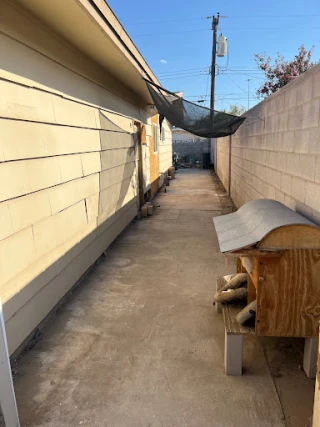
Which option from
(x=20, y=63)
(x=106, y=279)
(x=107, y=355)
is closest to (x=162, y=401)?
(x=107, y=355)

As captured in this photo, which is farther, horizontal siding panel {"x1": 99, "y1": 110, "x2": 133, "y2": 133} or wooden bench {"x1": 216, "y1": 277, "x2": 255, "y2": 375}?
horizontal siding panel {"x1": 99, "y1": 110, "x2": 133, "y2": 133}

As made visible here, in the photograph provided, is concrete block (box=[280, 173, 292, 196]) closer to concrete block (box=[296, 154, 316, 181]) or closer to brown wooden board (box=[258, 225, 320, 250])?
concrete block (box=[296, 154, 316, 181])

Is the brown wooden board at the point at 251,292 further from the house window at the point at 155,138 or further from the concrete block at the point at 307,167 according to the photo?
the house window at the point at 155,138

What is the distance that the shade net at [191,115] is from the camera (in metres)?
5.00

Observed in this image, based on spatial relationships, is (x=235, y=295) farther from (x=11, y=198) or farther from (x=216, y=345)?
(x=11, y=198)

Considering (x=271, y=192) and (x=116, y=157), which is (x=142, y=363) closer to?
(x=271, y=192)

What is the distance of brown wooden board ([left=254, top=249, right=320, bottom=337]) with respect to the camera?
1881 millimetres

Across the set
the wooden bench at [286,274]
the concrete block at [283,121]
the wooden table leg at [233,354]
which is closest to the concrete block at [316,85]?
the concrete block at [283,121]

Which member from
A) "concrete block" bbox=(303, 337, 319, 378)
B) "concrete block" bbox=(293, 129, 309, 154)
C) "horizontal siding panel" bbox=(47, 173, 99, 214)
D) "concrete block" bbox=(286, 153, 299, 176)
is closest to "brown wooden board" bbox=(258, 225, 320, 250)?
"concrete block" bbox=(303, 337, 319, 378)

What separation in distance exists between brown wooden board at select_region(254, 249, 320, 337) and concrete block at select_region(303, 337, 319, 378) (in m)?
0.08

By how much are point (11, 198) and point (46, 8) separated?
5.07ft

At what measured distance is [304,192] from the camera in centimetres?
250

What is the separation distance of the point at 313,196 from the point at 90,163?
8.66ft

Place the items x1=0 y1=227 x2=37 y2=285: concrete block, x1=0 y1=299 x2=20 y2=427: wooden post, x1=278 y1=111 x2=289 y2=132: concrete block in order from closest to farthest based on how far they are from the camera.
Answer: x1=0 y1=299 x2=20 y2=427: wooden post → x1=0 y1=227 x2=37 y2=285: concrete block → x1=278 y1=111 x2=289 y2=132: concrete block
